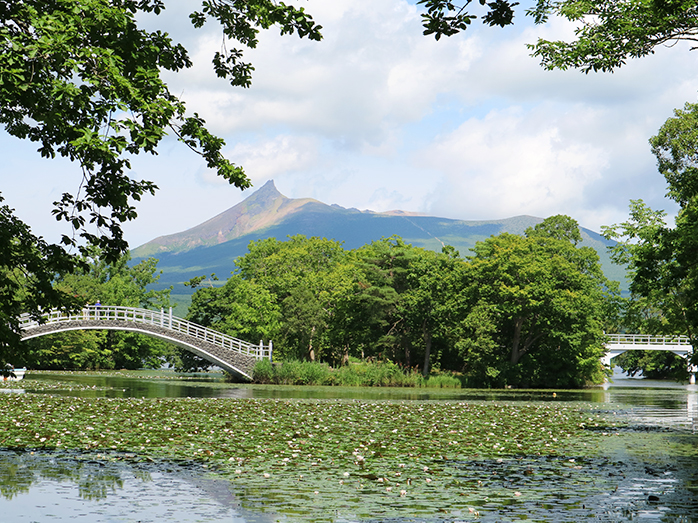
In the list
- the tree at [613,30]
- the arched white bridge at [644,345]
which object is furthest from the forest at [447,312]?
the tree at [613,30]

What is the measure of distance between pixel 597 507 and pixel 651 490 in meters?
1.59

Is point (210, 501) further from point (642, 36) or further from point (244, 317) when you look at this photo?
point (244, 317)

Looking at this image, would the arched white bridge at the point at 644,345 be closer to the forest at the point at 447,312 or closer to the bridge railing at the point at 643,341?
the bridge railing at the point at 643,341

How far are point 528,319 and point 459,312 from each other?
205 inches

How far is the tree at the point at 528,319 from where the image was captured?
47719mm

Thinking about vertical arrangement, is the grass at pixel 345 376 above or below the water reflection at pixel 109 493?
below

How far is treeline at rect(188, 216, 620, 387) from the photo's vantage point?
48.4 metres

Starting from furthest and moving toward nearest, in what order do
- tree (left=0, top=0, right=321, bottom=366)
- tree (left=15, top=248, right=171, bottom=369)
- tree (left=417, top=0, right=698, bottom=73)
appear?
tree (left=15, top=248, right=171, bottom=369) → tree (left=417, top=0, right=698, bottom=73) → tree (left=0, top=0, right=321, bottom=366)

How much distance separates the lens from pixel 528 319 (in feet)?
166

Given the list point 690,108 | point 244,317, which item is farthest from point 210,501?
point 244,317

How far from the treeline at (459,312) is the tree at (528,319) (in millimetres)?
80

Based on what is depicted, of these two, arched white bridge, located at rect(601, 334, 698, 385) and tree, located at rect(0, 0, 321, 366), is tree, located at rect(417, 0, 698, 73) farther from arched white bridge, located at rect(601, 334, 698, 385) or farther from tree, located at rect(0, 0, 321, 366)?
arched white bridge, located at rect(601, 334, 698, 385)

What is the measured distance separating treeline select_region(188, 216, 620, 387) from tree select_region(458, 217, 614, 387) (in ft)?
0.26

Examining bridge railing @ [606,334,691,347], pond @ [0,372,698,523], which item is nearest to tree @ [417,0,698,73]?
pond @ [0,372,698,523]
